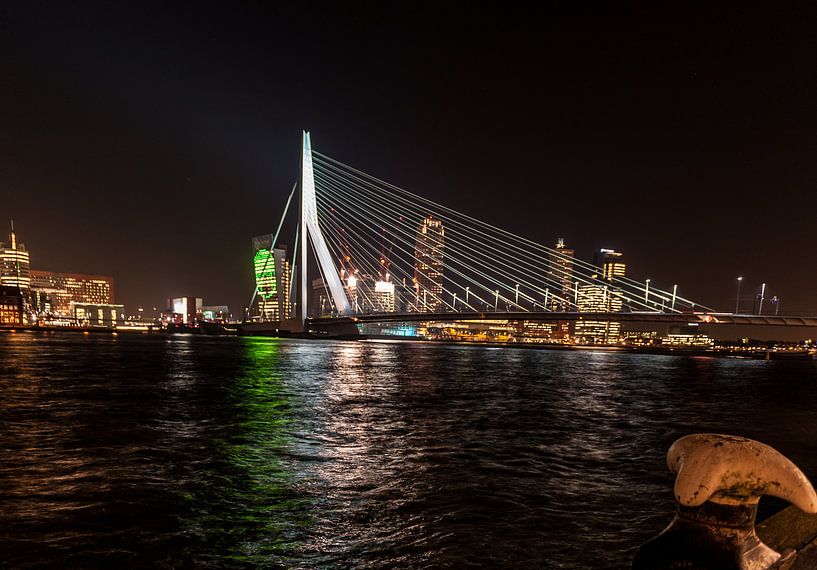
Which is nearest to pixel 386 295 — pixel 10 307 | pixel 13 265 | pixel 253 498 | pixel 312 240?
pixel 312 240

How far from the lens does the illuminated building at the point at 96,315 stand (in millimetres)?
174000

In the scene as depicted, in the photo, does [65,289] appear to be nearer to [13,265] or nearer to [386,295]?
[13,265]

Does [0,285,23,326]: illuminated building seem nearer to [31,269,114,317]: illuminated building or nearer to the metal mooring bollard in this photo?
[31,269,114,317]: illuminated building

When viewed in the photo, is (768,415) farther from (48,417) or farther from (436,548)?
(48,417)

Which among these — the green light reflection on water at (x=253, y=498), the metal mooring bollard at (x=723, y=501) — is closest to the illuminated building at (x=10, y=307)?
the green light reflection on water at (x=253, y=498)

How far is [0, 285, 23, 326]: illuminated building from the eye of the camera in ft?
401

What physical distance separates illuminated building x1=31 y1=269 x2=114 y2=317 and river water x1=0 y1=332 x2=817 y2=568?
682ft

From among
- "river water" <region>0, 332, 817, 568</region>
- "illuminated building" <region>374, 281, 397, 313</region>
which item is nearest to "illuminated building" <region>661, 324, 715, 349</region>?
"illuminated building" <region>374, 281, 397, 313</region>

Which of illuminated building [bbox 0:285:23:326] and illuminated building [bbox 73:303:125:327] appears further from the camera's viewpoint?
illuminated building [bbox 73:303:125:327]

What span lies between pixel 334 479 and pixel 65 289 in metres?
229

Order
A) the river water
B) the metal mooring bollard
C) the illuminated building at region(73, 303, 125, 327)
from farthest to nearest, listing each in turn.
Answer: the illuminated building at region(73, 303, 125, 327)
the river water
the metal mooring bollard

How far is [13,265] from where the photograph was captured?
526 feet

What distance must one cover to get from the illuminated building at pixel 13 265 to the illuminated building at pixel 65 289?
42.7ft

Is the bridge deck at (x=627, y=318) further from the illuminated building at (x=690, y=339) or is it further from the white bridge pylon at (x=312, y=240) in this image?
the illuminated building at (x=690, y=339)
